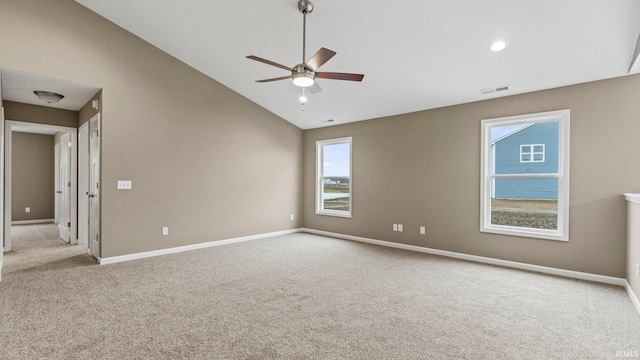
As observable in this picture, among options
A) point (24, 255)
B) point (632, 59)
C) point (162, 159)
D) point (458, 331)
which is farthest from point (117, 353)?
point (632, 59)

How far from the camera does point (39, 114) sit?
499 centimetres

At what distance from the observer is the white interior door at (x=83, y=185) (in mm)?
5207

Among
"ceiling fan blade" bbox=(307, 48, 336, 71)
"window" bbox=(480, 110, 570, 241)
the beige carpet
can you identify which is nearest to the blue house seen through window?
"window" bbox=(480, 110, 570, 241)

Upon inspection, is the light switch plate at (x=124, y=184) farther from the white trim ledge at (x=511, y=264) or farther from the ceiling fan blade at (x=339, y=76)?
the white trim ledge at (x=511, y=264)

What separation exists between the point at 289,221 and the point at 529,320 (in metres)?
4.96

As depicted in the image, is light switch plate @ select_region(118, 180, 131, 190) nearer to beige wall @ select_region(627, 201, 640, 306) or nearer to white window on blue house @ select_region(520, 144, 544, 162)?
beige wall @ select_region(627, 201, 640, 306)

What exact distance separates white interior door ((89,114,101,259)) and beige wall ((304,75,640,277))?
13.3 ft

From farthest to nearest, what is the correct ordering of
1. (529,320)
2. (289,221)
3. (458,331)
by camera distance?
(289,221), (529,320), (458,331)

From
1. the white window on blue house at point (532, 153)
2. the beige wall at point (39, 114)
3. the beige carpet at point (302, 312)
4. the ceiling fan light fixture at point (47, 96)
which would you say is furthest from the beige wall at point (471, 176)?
the beige wall at point (39, 114)

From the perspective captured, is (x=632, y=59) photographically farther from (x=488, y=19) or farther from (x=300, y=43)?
(x=300, y=43)

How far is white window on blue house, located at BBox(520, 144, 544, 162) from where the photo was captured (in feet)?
15.6

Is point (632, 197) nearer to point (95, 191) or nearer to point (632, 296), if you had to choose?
point (632, 296)

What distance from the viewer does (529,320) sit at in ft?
8.36

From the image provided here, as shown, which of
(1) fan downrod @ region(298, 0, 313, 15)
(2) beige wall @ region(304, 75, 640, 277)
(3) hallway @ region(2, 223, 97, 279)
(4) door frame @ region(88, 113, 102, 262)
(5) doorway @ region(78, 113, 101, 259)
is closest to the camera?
(1) fan downrod @ region(298, 0, 313, 15)
